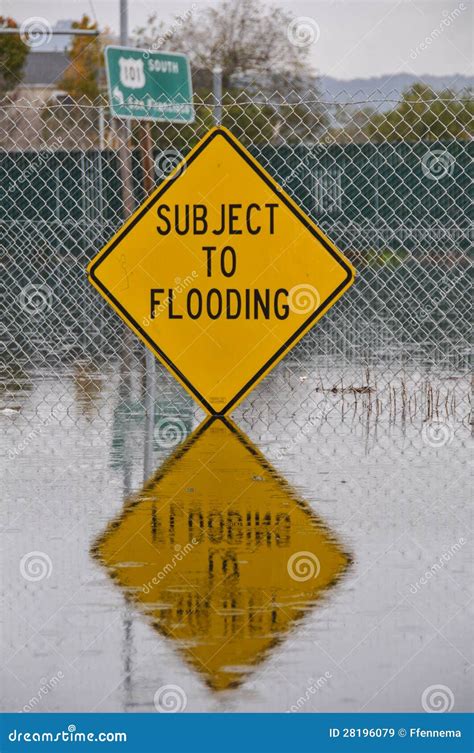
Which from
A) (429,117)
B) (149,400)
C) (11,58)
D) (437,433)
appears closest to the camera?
(437,433)

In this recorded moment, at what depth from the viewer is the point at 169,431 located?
10156 millimetres

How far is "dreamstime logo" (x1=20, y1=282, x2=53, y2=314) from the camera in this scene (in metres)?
24.4

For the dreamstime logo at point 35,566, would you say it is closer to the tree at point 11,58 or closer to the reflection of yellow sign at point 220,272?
the reflection of yellow sign at point 220,272

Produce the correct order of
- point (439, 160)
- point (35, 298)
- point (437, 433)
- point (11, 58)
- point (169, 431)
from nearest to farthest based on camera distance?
point (437, 433) → point (169, 431) → point (439, 160) → point (35, 298) → point (11, 58)

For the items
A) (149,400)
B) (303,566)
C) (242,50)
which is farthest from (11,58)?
(303,566)

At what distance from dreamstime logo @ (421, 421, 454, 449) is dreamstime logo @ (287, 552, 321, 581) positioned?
9.78 feet

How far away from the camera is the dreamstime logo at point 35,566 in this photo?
6.26 meters

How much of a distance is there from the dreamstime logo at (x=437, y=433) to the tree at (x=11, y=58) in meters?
51.1

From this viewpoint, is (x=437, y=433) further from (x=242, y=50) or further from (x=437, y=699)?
(x=242, y=50)
